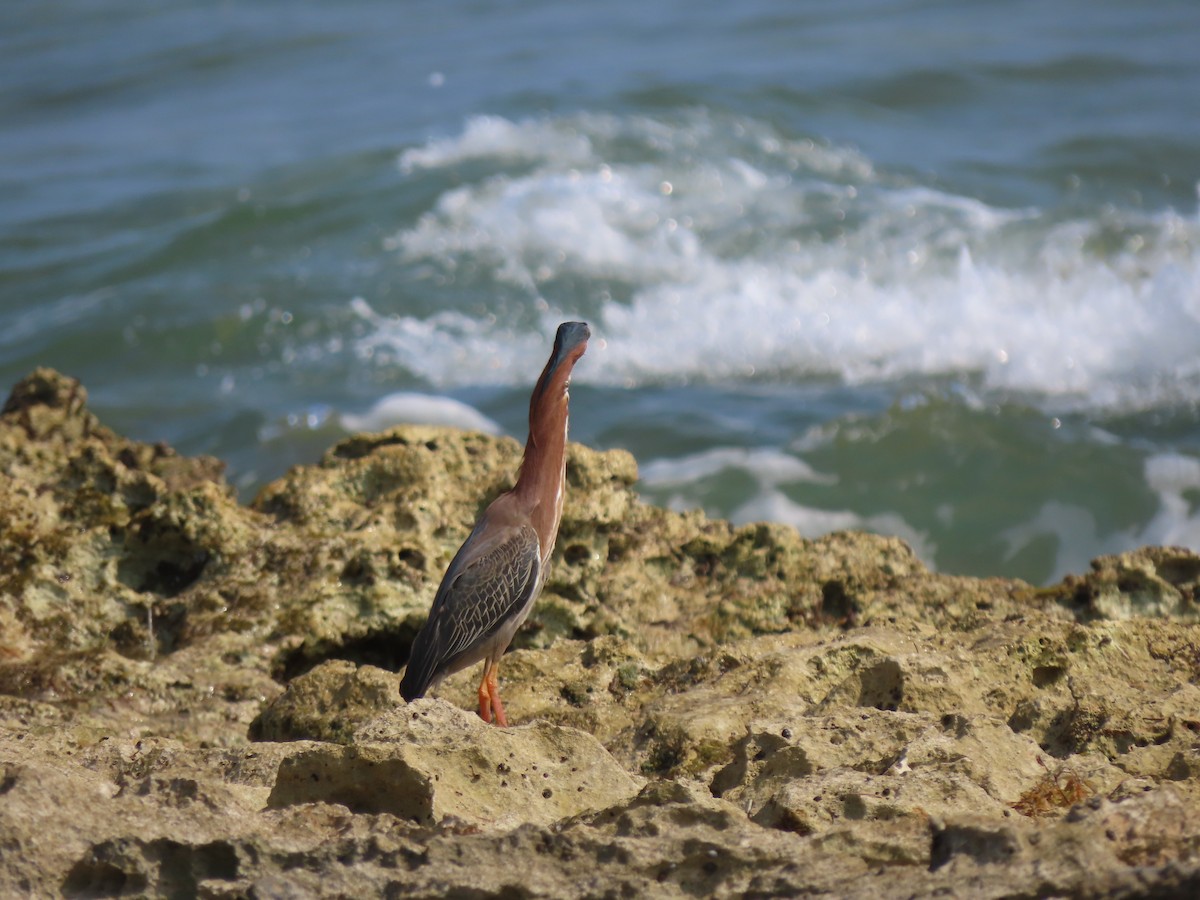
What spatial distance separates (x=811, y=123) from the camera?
1702 centimetres

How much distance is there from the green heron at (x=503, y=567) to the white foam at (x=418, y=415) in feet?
18.3

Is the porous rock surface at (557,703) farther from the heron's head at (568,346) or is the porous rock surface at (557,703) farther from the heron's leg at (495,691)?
the heron's head at (568,346)

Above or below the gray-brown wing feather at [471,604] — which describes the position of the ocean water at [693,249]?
above

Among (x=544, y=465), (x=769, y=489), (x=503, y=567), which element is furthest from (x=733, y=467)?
(x=503, y=567)

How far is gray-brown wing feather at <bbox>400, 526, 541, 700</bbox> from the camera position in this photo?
4.63 m

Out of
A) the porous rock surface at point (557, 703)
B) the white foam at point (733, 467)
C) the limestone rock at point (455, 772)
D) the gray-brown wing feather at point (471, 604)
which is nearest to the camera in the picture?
the porous rock surface at point (557, 703)

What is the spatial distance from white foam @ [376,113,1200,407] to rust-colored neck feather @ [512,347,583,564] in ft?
22.2

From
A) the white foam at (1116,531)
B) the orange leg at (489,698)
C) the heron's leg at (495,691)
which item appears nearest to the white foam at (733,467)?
the white foam at (1116,531)

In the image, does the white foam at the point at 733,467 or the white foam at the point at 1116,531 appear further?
the white foam at the point at 733,467

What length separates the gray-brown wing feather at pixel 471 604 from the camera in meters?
4.63

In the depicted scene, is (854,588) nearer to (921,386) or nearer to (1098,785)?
(1098,785)

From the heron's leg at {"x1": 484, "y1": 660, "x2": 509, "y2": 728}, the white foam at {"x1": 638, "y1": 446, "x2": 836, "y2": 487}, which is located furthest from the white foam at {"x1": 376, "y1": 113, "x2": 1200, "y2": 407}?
the heron's leg at {"x1": 484, "y1": 660, "x2": 509, "y2": 728}

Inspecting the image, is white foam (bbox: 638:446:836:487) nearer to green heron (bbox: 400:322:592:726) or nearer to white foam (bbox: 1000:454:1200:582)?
white foam (bbox: 1000:454:1200:582)

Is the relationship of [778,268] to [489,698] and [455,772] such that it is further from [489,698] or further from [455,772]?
[455,772]
